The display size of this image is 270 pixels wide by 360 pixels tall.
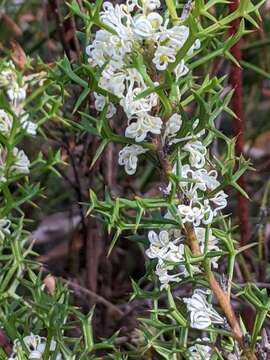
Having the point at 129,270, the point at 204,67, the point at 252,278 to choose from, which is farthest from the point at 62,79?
the point at 129,270

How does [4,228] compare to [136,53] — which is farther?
[4,228]

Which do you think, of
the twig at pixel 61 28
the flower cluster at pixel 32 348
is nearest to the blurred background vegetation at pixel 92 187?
the twig at pixel 61 28

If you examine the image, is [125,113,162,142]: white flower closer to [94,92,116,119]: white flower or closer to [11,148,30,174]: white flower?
[94,92,116,119]: white flower

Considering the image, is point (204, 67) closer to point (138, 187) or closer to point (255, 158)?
point (138, 187)

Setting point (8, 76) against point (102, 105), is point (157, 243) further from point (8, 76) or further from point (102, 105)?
point (8, 76)

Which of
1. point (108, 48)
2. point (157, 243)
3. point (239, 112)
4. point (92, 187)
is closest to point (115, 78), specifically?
point (108, 48)

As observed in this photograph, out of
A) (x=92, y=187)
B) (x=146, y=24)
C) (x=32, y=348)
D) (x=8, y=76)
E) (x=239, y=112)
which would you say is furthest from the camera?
(x=92, y=187)

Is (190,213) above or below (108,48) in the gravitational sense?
below
